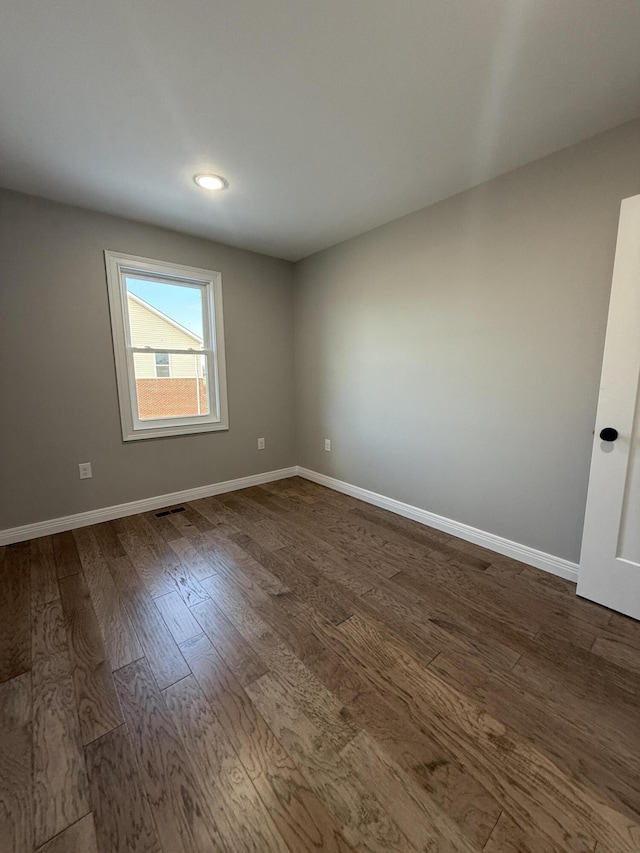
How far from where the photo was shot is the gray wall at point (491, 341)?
5.87 ft

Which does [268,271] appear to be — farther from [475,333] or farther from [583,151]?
[583,151]

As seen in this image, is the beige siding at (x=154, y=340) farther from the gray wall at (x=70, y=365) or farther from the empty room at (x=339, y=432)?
the gray wall at (x=70, y=365)

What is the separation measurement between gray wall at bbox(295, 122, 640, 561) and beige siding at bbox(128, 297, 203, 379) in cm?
142

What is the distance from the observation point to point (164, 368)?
2986 millimetres

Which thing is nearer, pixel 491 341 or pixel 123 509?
pixel 491 341

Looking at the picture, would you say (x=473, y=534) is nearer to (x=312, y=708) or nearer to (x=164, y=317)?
(x=312, y=708)

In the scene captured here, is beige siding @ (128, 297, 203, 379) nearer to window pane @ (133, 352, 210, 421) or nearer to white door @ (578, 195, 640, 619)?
window pane @ (133, 352, 210, 421)

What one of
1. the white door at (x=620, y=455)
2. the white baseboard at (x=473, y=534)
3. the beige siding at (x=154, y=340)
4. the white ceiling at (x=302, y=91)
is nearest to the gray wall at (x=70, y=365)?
the beige siding at (x=154, y=340)

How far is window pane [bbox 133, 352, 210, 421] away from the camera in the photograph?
9.45ft

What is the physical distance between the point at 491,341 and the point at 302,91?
1666 millimetres

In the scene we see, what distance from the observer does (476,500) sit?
2346mm

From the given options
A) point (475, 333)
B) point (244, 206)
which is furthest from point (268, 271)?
point (475, 333)

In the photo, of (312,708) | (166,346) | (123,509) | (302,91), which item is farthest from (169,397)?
(312,708)

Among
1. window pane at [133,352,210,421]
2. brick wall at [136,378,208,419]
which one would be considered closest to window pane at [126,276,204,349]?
window pane at [133,352,210,421]
